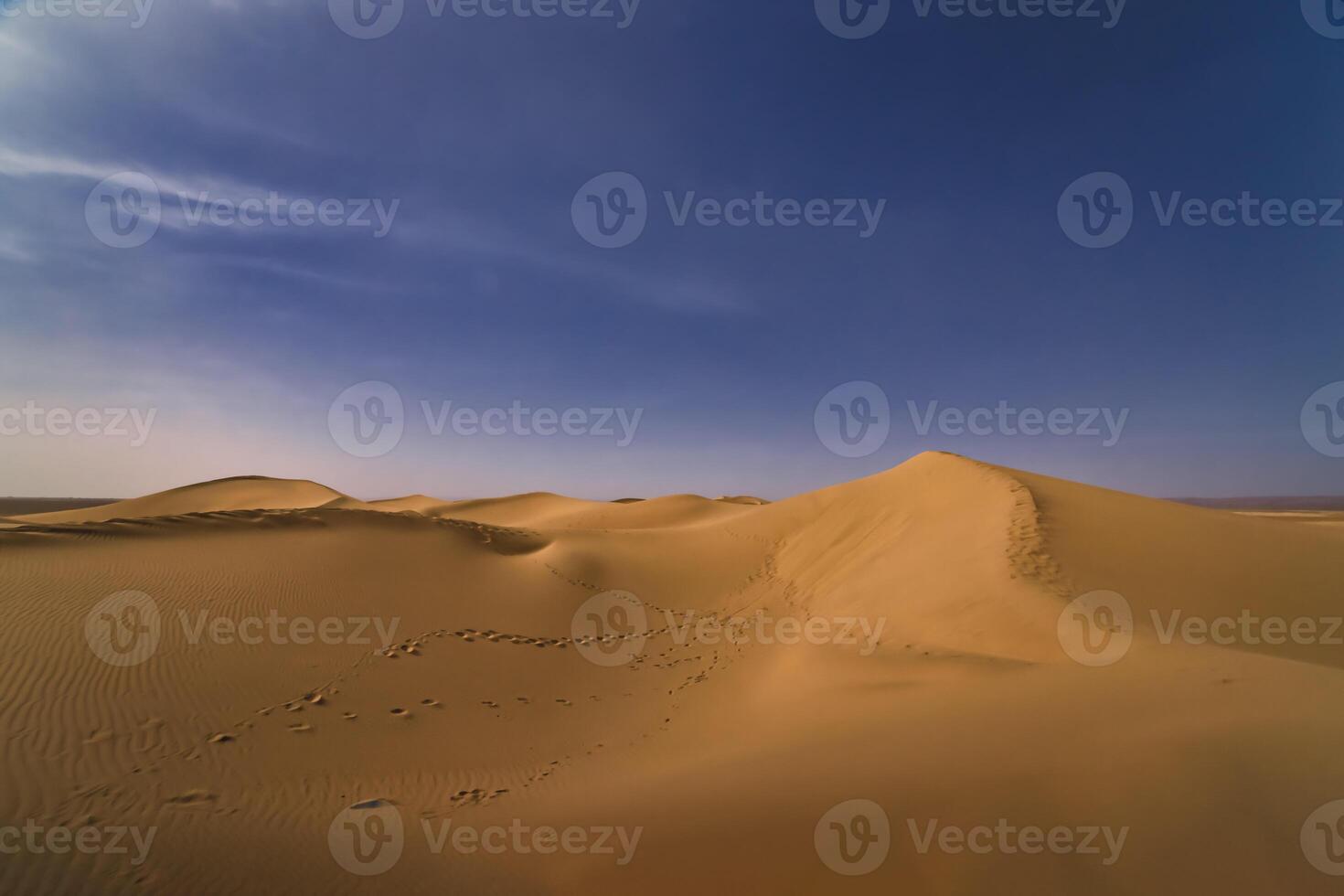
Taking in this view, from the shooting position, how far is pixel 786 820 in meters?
4.17

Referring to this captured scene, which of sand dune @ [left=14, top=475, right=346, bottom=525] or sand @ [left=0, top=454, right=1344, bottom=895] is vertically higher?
sand dune @ [left=14, top=475, right=346, bottom=525]

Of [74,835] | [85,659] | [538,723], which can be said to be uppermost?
[85,659]

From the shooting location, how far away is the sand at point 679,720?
3746 millimetres

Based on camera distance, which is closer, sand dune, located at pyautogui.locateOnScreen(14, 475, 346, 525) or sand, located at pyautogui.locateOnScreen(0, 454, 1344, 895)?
sand, located at pyautogui.locateOnScreen(0, 454, 1344, 895)

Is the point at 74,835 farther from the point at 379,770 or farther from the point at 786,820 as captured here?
the point at 786,820

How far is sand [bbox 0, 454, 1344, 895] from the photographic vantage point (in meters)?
3.75

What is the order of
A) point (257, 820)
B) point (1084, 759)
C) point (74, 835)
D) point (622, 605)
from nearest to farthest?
point (74, 835) → point (1084, 759) → point (257, 820) → point (622, 605)

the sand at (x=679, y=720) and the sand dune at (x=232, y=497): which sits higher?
the sand dune at (x=232, y=497)

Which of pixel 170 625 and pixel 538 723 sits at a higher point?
pixel 170 625

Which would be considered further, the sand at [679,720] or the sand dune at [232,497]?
the sand dune at [232,497]

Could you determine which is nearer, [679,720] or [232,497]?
[679,720]

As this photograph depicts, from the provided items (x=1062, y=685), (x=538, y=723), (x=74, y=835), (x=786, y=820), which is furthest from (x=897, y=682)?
(x=74, y=835)

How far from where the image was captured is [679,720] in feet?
24.7

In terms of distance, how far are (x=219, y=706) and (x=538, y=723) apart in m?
3.86
